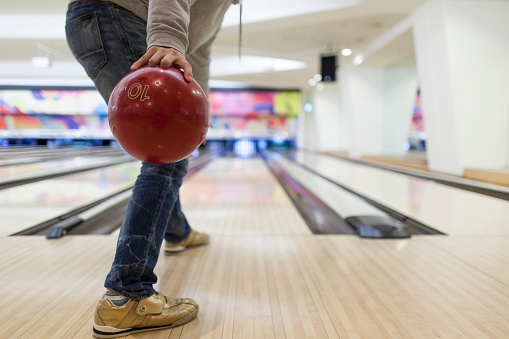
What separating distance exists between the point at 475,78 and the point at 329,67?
2922 mm

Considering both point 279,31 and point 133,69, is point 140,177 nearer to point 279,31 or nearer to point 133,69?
point 133,69

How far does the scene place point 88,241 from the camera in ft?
4.68

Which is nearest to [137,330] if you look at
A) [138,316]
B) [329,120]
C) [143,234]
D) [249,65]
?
[138,316]

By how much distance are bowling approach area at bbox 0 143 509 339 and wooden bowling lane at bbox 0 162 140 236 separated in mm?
17

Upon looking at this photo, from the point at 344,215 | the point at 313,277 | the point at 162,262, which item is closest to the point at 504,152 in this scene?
the point at 344,215

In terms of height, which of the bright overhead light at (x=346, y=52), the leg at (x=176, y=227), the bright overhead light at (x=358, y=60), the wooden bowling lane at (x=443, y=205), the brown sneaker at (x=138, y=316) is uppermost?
the bright overhead light at (x=346, y=52)

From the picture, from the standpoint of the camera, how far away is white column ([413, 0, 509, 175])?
3.79 meters

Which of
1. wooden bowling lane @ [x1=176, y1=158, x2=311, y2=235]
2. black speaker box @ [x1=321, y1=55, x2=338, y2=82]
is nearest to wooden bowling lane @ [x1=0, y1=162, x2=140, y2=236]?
wooden bowling lane @ [x1=176, y1=158, x2=311, y2=235]

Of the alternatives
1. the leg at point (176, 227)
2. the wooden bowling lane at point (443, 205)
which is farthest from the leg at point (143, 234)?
the wooden bowling lane at point (443, 205)

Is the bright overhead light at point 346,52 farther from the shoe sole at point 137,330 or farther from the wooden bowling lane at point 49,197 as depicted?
the shoe sole at point 137,330

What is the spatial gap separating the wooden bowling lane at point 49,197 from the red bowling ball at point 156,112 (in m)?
1.22

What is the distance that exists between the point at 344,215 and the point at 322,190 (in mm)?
1064

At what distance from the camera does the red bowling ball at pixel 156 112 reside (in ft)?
2.17

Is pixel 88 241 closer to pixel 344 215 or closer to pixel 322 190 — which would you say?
pixel 344 215
